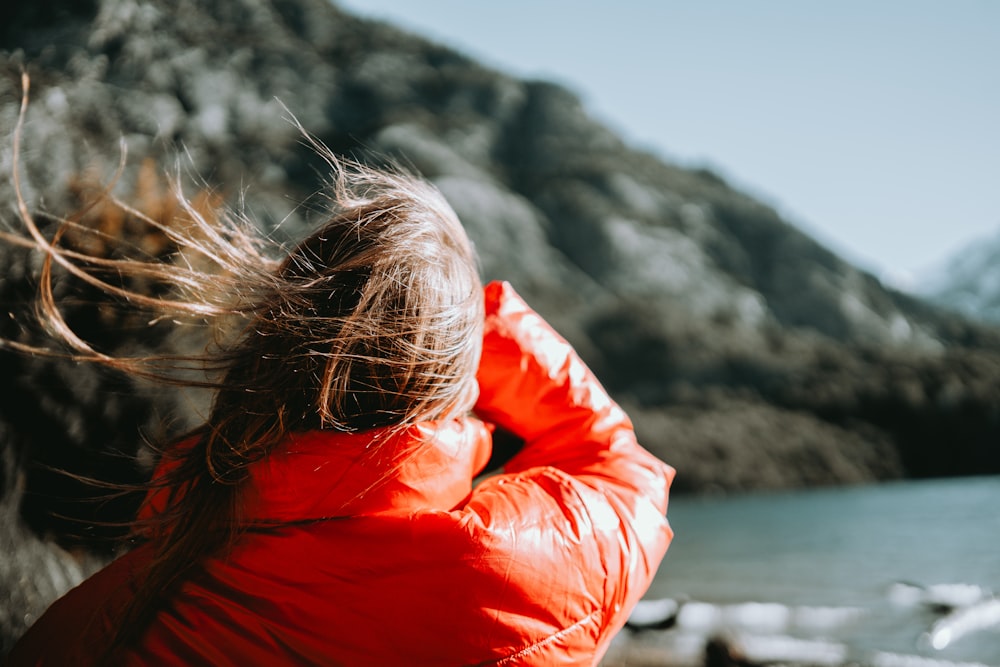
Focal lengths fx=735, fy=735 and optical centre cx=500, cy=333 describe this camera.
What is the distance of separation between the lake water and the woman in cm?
1114

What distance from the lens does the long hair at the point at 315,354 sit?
60.2 inches

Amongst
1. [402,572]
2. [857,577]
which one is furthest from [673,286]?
[402,572]

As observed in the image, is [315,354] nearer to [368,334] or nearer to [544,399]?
[368,334]

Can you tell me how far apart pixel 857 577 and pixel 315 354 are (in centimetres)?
2296

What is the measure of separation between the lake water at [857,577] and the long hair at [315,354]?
37.3 feet

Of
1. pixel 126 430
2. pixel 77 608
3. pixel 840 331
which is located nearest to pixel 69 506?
pixel 126 430

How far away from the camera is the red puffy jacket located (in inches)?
55.7

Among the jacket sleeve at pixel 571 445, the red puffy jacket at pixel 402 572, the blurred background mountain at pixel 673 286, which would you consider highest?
the jacket sleeve at pixel 571 445

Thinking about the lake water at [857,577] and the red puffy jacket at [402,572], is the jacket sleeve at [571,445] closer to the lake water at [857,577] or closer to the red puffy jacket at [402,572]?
the red puffy jacket at [402,572]

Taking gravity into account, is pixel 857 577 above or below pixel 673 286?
above

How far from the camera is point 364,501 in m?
1.47

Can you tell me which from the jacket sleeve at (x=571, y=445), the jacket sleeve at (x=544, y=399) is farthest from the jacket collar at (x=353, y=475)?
the jacket sleeve at (x=544, y=399)

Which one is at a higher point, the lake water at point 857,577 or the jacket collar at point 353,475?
the jacket collar at point 353,475

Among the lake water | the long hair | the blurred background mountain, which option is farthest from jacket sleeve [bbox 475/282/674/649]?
the blurred background mountain
